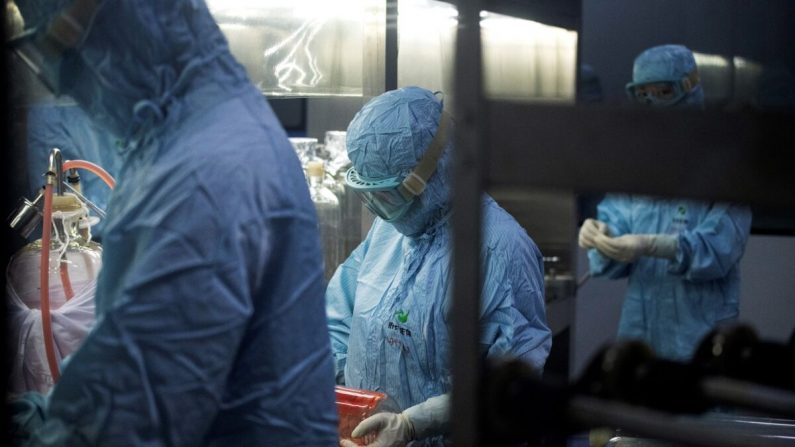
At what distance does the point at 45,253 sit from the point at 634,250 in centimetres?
215

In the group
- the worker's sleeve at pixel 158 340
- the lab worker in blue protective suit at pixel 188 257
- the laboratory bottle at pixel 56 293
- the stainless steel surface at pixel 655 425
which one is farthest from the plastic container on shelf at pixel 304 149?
the stainless steel surface at pixel 655 425

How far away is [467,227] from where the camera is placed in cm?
84

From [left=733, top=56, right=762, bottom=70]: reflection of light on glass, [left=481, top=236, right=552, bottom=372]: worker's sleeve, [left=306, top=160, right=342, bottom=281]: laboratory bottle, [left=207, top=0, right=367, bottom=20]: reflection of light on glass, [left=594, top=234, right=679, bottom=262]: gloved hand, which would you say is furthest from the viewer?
[left=733, top=56, right=762, bottom=70]: reflection of light on glass

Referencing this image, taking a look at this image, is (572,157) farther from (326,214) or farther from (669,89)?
(669,89)

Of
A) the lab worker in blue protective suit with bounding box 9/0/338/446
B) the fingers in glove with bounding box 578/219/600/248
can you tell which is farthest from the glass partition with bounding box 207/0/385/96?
the lab worker in blue protective suit with bounding box 9/0/338/446

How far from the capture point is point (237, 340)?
1140 millimetres

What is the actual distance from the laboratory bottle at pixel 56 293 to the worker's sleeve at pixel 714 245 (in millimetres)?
1905

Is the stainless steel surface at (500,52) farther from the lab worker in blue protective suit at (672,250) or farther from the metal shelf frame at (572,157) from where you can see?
the metal shelf frame at (572,157)

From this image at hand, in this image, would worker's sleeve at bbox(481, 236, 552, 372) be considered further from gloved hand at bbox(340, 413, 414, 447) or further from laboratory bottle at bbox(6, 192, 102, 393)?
laboratory bottle at bbox(6, 192, 102, 393)

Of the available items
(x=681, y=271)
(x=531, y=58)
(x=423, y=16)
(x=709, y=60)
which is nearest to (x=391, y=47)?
(x=423, y=16)

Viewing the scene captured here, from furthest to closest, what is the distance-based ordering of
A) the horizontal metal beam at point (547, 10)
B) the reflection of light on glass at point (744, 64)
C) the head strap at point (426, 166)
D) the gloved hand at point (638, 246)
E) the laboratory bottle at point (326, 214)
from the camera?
the reflection of light on glass at point (744, 64)
the gloved hand at point (638, 246)
the horizontal metal beam at point (547, 10)
the laboratory bottle at point (326, 214)
the head strap at point (426, 166)

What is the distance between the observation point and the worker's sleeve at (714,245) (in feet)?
10.0

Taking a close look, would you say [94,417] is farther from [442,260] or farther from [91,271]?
[442,260]

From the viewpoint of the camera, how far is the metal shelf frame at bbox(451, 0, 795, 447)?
2.38 feet
